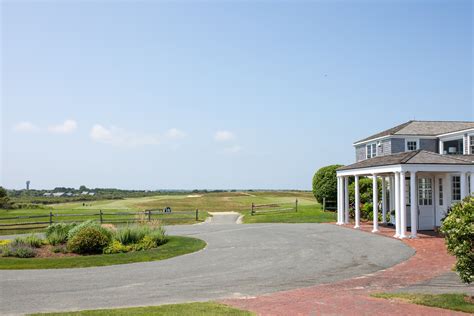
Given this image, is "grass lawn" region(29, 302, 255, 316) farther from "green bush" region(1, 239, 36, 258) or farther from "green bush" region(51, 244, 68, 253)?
"green bush" region(51, 244, 68, 253)

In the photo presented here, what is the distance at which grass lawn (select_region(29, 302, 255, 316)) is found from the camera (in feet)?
32.1

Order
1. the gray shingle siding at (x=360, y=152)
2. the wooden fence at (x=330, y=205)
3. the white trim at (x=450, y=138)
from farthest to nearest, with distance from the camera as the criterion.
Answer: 1. the wooden fence at (x=330, y=205)
2. the gray shingle siding at (x=360, y=152)
3. the white trim at (x=450, y=138)

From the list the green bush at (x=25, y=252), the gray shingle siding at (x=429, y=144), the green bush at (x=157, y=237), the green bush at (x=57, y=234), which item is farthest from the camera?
the gray shingle siding at (x=429, y=144)

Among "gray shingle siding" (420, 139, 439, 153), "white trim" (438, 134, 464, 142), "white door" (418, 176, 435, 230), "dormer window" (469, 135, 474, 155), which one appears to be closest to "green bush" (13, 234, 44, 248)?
"white door" (418, 176, 435, 230)

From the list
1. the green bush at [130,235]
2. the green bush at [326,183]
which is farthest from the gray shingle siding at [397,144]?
the green bush at [130,235]

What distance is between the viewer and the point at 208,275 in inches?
595

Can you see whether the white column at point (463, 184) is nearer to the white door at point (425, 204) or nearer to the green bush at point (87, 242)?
the white door at point (425, 204)

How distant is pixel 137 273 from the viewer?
614 inches

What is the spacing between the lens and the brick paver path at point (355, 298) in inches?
397

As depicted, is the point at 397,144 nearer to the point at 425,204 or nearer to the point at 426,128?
the point at 426,128

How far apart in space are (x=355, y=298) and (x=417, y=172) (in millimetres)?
17467

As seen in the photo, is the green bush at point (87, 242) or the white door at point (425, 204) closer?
the green bush at point (87, 242)

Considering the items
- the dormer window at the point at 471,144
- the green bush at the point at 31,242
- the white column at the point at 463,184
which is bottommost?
the green bush at the point at 31,242

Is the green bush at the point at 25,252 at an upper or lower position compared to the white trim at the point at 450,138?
lower
